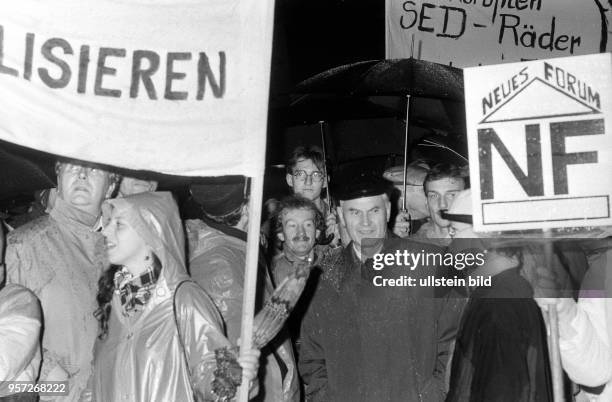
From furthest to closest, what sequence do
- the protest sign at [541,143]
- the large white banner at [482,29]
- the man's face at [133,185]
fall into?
the large white banner at [482,29] < the man's face at [133,185] < the protest sign at [541,143]

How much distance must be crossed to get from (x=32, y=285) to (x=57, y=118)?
1.50 meters

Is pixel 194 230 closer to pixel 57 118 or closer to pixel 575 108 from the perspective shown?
pixel 57 118

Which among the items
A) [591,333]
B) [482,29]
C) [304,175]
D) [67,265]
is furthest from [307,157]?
[591,333]

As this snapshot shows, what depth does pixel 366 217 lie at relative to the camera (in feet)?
16.9

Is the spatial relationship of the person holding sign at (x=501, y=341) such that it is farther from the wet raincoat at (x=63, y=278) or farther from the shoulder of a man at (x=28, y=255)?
the shoulder of a man at (x=28, y=255)

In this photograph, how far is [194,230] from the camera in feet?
16.7

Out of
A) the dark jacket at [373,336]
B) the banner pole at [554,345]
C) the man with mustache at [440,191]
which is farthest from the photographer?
the man with mustache at [440,191]

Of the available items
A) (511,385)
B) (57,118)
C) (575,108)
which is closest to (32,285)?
(57,118)

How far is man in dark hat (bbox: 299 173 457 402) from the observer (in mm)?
4602

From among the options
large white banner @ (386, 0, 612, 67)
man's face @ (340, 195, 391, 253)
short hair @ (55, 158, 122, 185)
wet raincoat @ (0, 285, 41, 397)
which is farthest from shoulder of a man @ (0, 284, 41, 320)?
large white banner @ (386, 0, 612, 67)

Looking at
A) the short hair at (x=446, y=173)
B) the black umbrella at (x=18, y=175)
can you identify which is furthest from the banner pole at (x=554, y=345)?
the black umbrella at (x=18, y=175)

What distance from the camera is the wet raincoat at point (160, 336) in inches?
158

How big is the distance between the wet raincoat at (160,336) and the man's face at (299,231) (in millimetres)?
1323

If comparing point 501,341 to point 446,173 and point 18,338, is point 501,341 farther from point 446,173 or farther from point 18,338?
point 18,338
